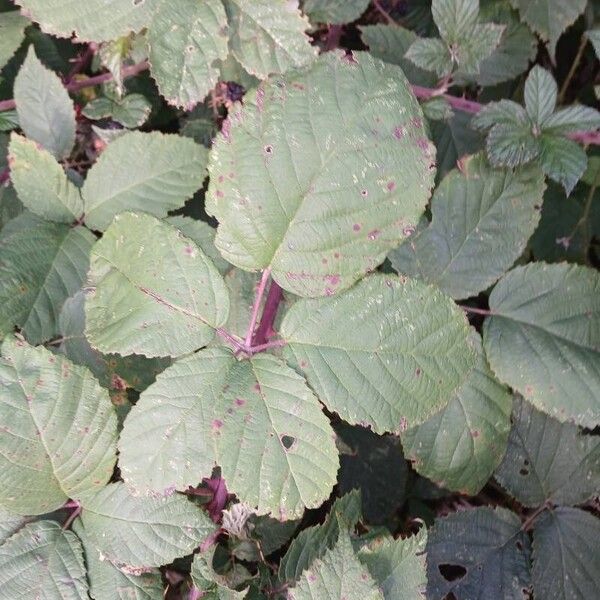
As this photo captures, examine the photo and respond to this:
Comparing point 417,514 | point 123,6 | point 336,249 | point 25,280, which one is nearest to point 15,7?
point 123,6

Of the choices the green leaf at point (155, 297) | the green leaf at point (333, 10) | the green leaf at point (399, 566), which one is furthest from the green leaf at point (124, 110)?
the green leaf at point (399, 566)

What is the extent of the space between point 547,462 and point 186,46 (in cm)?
140

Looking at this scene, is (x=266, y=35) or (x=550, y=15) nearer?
(x=266, y=35)

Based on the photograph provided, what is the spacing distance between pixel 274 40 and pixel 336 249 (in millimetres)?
586

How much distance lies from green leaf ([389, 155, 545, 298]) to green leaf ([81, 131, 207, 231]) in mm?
578

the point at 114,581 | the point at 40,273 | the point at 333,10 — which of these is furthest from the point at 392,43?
the point at 114,581

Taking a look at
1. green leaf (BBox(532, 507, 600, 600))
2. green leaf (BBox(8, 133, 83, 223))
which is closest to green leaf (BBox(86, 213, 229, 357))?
green leaf (BBox(8, 133, 83, 223))

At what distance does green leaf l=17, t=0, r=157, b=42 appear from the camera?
1472 mm

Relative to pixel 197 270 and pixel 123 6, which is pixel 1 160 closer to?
pixel 123 6

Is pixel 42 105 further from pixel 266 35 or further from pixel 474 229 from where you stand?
pixel 474 229

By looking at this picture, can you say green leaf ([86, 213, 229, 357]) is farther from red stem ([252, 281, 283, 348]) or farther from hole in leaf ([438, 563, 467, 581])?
hole in leaf ([438, 563, 467, 581])

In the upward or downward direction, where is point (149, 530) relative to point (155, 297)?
downward

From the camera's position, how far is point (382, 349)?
1.25m

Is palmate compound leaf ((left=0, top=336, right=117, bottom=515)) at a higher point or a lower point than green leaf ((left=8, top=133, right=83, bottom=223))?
lower
